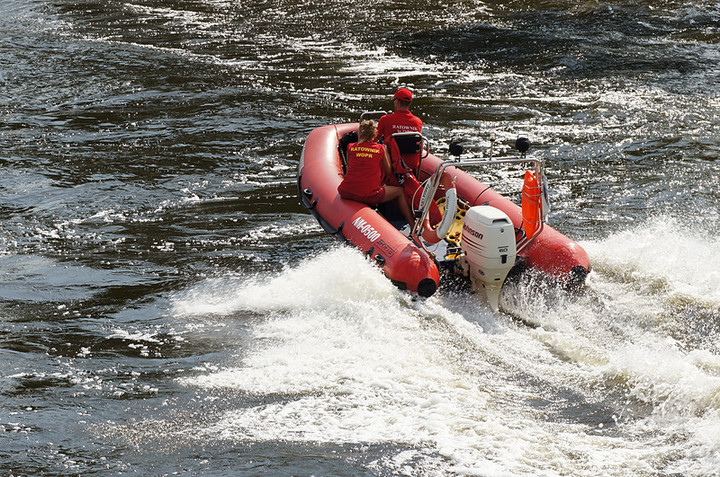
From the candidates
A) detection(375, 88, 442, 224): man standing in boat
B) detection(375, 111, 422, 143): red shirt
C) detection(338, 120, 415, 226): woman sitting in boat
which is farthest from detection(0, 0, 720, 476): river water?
detection(375, 111, 422, 143): red shirt

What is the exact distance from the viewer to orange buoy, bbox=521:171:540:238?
621 cm

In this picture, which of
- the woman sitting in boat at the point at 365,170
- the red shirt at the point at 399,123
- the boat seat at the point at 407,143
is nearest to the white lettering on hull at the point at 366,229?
the woman sitting in boat at the point at 365,170

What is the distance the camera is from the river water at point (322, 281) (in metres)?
4.49

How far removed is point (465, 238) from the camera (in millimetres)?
6004

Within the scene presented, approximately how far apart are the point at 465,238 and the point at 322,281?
121 cm

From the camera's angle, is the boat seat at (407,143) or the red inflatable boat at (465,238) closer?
the red inflatable boat at (465,238)

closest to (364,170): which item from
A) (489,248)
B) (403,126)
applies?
(403,126)

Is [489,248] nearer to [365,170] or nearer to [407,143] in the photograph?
[365,170]

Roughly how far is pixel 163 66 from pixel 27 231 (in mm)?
6687

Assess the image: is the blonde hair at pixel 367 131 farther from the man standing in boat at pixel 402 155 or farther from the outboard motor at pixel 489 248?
the outboard motor at pixel 489 248

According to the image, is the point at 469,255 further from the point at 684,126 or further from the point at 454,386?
the point at 684,126

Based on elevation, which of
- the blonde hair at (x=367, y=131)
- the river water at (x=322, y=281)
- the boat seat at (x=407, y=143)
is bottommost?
the river water at (x=322, y=281)

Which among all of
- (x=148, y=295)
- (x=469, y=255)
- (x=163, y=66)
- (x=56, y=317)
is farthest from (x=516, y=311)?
(x=163, y=66)

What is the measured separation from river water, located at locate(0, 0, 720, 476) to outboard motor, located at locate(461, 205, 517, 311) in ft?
0.72
